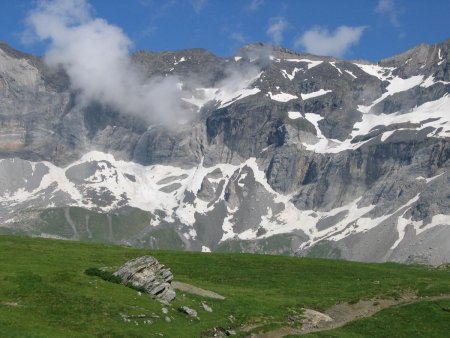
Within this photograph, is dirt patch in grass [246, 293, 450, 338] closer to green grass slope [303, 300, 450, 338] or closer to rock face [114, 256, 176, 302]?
green grass slope [303, 300, 450, 338]

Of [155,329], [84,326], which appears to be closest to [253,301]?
[155,329]

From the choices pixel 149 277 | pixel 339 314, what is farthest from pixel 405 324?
pixel 149 277

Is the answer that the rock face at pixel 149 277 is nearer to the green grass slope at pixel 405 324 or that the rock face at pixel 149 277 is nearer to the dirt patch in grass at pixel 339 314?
the dirt patch in grass at pixel 339 314

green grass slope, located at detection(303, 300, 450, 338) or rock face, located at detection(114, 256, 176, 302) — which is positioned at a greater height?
rock face, located at detection(114, 256, 176, 302)

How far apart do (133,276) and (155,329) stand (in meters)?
11.1

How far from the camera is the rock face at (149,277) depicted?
65250 mm

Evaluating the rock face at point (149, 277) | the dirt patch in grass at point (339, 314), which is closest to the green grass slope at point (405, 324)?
the dirt patch in grass at point (339, 314)

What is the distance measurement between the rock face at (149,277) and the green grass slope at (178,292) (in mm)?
1458

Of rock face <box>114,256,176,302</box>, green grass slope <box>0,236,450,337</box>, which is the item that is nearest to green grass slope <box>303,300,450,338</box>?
green grass slope <box>0,236,450,337</box>

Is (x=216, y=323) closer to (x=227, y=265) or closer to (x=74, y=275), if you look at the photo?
(x=74, y=275)

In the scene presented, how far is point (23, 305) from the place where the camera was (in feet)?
188

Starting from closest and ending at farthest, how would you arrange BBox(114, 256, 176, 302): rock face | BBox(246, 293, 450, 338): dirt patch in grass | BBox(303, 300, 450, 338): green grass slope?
BBox(246, 293, 450, 338): dirt patch in grass, BBox(303, 300, 450, 338): green grass slope, BBox(114, 256, 176, 302): rock face

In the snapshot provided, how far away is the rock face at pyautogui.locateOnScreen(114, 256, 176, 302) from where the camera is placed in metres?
65.2

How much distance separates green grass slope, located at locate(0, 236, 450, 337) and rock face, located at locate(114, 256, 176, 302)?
146 cm
